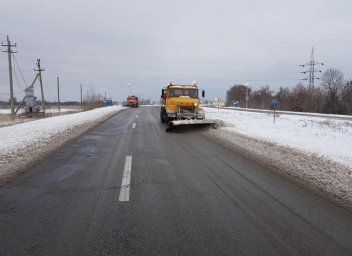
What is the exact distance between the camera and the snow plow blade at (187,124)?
20.2m

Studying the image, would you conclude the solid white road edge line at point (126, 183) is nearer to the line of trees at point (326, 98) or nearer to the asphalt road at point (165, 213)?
the asphalt road at point (165, 213)

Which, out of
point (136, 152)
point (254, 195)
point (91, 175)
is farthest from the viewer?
point (136, 152)

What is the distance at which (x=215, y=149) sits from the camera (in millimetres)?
12922

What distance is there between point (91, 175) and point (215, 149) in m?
5.75

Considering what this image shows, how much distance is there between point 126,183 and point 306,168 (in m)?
4.76

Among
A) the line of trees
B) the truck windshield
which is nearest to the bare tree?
the line of trees

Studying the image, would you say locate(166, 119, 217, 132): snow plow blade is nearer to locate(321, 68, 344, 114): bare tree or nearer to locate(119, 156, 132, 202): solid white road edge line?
locate(119, 156, 132, 202): solid white road edge line

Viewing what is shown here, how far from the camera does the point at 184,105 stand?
73.8 feet

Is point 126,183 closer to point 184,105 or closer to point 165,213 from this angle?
point 165,213

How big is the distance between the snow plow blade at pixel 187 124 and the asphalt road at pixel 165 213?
34.7 ft

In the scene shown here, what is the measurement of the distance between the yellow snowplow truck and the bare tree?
43828 mm

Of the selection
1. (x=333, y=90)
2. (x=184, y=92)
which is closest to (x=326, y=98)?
(x=333, y=90)

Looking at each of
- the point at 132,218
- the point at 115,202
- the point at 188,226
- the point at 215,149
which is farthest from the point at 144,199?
the point at 215,149

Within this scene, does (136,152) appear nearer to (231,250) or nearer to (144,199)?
(144,199)
